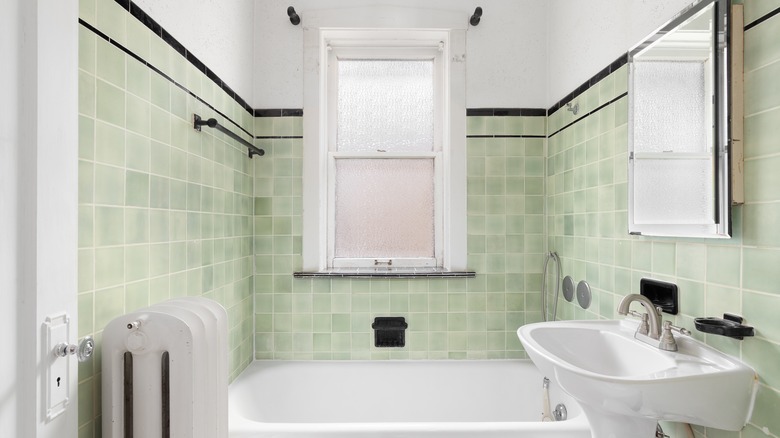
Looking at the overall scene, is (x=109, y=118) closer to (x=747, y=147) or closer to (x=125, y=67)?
(x=125, y=67)

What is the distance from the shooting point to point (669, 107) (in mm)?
1272

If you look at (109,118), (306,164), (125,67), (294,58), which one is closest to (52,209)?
(109,118)

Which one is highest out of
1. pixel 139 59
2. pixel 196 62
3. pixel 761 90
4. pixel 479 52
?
pixel 479 52

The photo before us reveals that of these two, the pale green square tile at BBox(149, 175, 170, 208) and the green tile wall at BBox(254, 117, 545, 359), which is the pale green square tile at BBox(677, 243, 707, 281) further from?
the pale green square tile at BBox(149, 175, 170, 208)

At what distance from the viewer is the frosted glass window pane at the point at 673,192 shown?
111 cm

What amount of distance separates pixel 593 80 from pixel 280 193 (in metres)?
1.57

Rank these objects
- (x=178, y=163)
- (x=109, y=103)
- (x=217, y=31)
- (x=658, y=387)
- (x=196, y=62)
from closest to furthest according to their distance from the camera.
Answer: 1. (x=658, y=387)
2. (x=109, y=103)
3. (x=178, y=163)
4. (x=196, y=62)
5. (x=217, y=31)

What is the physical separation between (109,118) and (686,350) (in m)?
1.66

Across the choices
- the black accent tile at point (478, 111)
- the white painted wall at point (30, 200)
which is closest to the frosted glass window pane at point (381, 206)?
the black accent tile at point (478, 111)

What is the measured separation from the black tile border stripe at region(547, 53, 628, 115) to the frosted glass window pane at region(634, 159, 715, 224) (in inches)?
16.5

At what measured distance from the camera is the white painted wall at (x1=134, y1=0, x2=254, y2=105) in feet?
4.38

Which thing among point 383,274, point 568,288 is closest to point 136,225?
point 383,274

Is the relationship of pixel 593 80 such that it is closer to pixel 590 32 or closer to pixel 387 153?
pixel 590 32

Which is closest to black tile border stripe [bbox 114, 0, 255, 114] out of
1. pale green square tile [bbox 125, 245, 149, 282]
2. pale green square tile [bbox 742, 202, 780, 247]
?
pale green square tile [bbox 125, 245, 149, 282]
